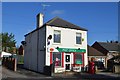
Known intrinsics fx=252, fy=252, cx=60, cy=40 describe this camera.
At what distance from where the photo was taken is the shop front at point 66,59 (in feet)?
89.1

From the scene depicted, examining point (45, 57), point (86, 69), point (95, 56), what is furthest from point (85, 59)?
point (95, 56)

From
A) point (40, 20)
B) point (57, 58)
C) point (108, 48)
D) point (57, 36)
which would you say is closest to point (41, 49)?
point (57, 58)

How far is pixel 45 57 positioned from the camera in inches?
1053

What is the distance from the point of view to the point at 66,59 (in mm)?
28016

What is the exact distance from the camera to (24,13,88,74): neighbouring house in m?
→ 27.0

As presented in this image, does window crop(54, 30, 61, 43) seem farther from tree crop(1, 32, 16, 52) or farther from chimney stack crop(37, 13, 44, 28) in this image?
tree crop(1, 32, 16, 52)

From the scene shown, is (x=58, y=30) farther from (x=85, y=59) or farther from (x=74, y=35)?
(x=85, y=59)

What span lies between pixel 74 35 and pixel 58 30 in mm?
2160

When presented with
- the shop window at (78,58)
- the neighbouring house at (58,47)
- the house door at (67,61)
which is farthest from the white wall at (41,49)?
the shop window at (78,58)

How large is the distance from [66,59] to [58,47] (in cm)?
172

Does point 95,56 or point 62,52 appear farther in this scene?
point 95,56

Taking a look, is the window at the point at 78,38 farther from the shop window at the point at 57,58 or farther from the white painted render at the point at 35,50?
the white painted render at the point at 35,50

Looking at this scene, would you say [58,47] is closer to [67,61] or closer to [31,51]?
[67,61]

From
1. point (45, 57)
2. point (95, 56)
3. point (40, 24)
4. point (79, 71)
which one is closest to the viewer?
point (45, 57)
